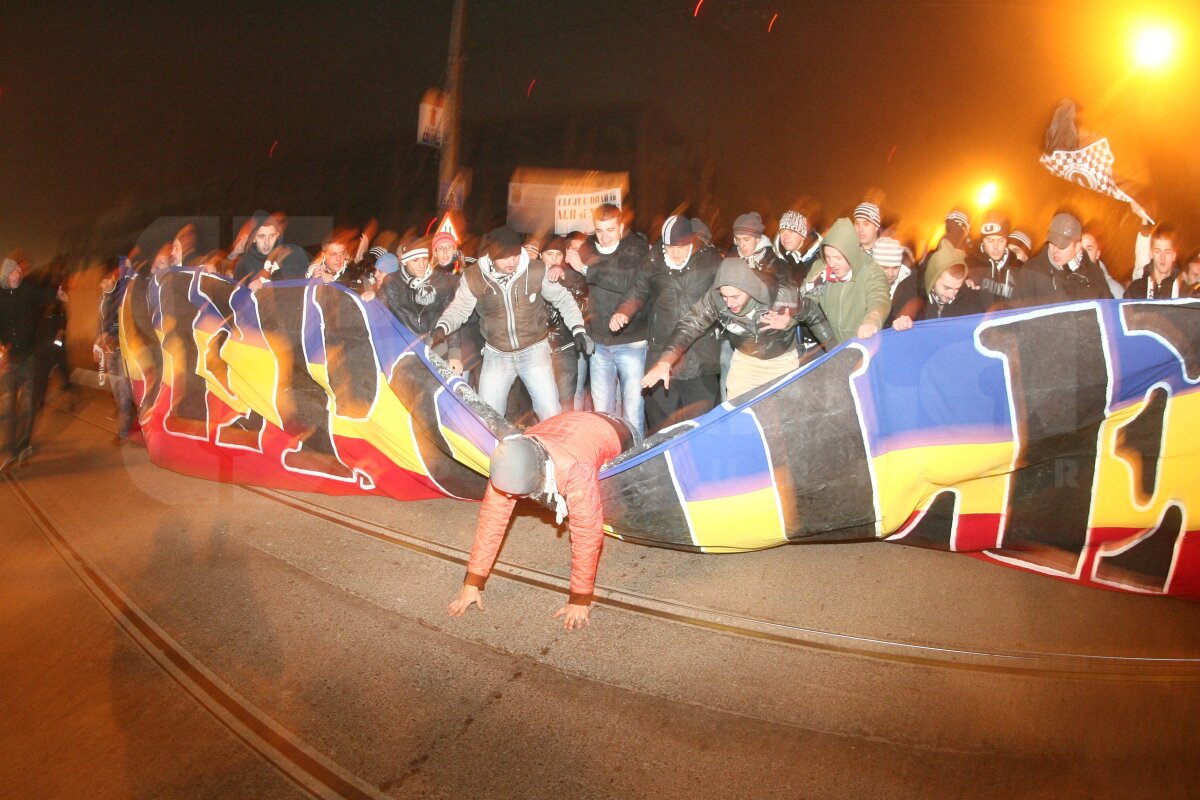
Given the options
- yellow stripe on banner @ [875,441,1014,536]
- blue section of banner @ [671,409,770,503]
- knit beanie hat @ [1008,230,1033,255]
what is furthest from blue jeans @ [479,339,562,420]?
knit beanie hat @ [1008,230,1033,255]

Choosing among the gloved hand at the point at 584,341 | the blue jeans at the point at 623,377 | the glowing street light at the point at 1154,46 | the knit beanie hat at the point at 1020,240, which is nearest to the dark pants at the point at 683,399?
the blue jeans at the point at 623,377

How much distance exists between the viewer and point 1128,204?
5.39 m

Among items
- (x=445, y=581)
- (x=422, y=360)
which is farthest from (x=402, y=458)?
(x=445, y=581)

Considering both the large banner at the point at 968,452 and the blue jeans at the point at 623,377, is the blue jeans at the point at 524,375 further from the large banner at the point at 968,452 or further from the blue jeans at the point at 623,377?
the large banner at the point at 968,452

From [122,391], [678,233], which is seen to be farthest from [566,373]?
[122,391]

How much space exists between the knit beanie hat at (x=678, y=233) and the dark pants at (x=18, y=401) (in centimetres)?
685

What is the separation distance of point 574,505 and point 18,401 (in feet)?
23.1

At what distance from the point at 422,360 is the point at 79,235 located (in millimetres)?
23079

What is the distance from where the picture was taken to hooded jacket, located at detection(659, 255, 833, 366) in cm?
435

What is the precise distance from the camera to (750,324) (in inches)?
175

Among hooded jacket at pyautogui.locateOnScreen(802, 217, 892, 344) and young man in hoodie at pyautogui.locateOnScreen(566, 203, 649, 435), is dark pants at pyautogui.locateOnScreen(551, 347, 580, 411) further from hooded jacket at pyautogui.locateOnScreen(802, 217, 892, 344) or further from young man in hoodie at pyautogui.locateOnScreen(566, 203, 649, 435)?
hooded jacket at pyautogui.locateOnScreen(802, 217, 892, 344)

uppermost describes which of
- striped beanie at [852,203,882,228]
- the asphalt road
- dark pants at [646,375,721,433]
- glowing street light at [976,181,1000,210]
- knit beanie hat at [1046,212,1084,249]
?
glowing street light at [976,181,1000,210]

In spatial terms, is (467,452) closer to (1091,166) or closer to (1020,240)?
(1020,240)

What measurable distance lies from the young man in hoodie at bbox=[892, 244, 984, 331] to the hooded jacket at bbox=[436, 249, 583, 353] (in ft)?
7.38
